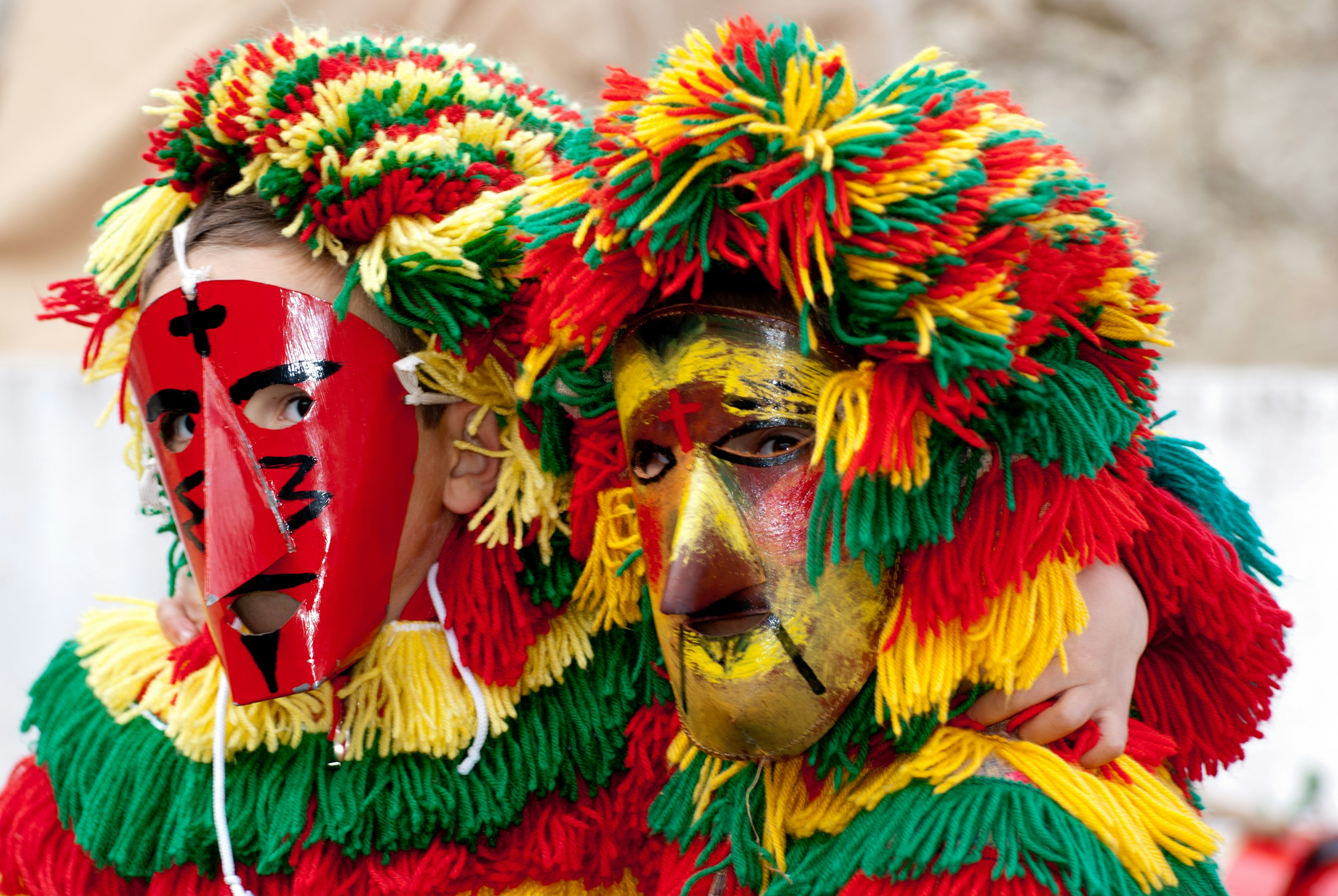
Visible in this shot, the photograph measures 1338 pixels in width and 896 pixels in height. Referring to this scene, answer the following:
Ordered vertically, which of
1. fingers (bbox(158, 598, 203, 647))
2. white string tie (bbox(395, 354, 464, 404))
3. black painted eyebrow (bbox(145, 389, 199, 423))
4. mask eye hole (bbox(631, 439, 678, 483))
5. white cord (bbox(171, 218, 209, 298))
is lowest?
fingers (bbox(158, 598, 203, 647))

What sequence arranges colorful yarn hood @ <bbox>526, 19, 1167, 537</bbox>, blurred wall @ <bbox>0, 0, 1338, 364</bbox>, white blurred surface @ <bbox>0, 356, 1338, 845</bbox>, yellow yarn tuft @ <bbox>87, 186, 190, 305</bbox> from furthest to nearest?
blurred wall @ <bbox>0, 0, 1338, 364</bbox>, white blurred surface @ <bbox>0, 356, 1338, 845</bbox>, yellow yarn tuft @ <bbox>87, 186, 190, 305</bbox>, colorful yarn hood @ <bbox>526, 19, 1167, 537</bbox>

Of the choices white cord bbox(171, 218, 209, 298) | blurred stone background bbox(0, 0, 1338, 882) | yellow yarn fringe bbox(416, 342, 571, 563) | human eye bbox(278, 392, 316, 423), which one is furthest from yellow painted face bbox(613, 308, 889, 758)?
blurred stone background bbox(0, 0, 1338, 882)

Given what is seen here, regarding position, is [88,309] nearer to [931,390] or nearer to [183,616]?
[183,616]

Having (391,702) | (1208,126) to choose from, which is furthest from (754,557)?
(1208,126)

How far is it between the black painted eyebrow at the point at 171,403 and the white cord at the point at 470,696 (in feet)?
0.87

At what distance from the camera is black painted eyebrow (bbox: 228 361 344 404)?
3.26 feet

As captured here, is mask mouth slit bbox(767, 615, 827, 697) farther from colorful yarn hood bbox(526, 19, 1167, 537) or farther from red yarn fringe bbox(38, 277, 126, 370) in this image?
red yarn fringe bbox(38, 277, 126, 370)

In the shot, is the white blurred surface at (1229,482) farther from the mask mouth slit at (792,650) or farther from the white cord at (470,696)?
the mask mouth slit at (792,650)

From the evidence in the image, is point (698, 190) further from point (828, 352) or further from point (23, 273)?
point (23, 273)

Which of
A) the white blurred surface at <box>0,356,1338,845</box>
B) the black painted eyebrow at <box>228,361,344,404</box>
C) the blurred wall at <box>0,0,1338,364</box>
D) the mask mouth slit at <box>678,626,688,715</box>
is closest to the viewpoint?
the mask mouth slit at <box>678,626,688,715</box>

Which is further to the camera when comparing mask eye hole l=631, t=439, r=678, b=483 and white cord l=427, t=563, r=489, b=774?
white cord l=427, t=563, r=489, b=774

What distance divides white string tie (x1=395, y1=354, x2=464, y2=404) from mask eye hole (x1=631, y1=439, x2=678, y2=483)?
215 millimetres

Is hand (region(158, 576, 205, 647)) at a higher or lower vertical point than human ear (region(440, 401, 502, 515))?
lower

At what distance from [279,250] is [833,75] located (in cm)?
51
